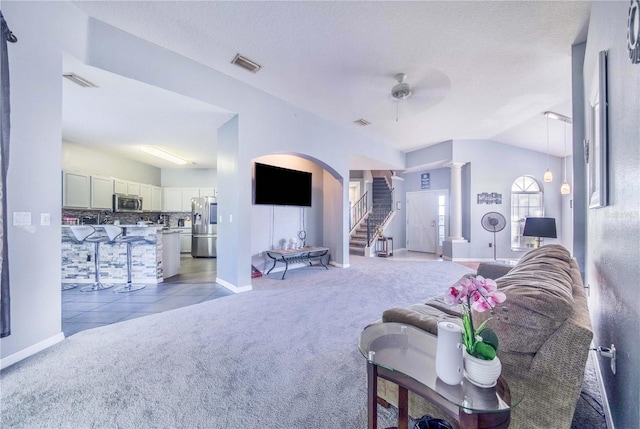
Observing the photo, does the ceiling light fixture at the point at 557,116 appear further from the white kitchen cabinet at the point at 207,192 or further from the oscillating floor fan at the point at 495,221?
the white kitchen cabinet at the point at 207,192

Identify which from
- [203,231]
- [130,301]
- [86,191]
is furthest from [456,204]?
[86,191]

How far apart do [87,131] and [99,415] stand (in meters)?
4.85

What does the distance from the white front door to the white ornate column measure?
115cm

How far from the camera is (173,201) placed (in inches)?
293

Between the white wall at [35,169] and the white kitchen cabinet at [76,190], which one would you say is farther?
the white kitchen cabinet at [76,190]

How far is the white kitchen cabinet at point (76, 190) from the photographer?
186 inches

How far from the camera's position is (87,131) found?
4.41 metres

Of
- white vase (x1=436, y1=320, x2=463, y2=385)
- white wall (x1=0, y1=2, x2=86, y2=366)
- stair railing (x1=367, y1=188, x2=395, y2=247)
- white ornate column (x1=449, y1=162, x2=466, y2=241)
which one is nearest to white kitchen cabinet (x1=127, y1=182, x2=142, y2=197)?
white wall (x1=0, y1=2, x2=86, y2=366)

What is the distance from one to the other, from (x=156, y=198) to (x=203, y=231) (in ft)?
5.90

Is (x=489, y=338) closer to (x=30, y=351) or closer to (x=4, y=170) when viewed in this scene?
(x=4, y=170)

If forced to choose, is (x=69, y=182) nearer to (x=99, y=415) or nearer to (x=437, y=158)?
(x=99, y=415)

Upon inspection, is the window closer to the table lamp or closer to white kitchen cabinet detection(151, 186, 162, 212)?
the table lamp

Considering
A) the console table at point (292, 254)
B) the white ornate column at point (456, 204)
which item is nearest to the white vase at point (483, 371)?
the console table at point (292, 254)

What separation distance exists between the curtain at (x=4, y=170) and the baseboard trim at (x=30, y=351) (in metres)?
0.27
